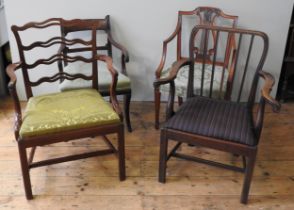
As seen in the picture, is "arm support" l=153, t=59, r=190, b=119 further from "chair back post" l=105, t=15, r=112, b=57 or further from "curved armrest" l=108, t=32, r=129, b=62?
"chair back post" l=105, t=15, r=112, b=57

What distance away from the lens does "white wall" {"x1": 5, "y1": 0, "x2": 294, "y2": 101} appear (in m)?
2.58

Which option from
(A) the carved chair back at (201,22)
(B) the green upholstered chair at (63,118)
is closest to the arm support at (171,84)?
(B) the green upholstered chair at (63,118)

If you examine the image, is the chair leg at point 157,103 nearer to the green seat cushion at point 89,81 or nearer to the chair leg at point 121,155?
the green seat cushion at point 89,81

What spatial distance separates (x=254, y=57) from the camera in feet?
9.09

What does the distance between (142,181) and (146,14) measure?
1320 mm

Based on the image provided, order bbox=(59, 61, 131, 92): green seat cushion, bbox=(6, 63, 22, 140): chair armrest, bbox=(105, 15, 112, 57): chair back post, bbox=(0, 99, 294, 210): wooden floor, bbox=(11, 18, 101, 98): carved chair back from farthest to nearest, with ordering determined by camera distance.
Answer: bbox=(105, 15, 112, 57): chair back post, bbox=(59, 61, 131, 92): green seat cushion, bbox=(11, 18, 101, 98): carved chair back, bbox=(0, 99, 294, 210): wooden floor, bbox=(6, 63, 22, 140): chair armrest

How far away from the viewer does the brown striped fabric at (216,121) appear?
1735mm

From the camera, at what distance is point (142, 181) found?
6.64ft

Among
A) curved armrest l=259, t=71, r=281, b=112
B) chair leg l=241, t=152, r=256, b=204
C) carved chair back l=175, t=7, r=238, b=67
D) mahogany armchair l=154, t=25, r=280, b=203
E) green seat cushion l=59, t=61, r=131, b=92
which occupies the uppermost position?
carved chair back l=175, t=7, r=238, b=67

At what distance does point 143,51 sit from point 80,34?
52 centimetres

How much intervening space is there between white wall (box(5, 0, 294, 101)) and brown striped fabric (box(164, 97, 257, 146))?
92 cm

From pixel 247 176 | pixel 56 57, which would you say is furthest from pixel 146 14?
pixel 247 176

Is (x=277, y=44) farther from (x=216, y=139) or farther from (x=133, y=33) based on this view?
(x=216, y=139)

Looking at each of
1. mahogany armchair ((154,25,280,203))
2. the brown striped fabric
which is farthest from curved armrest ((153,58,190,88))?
the brown striped fabric
